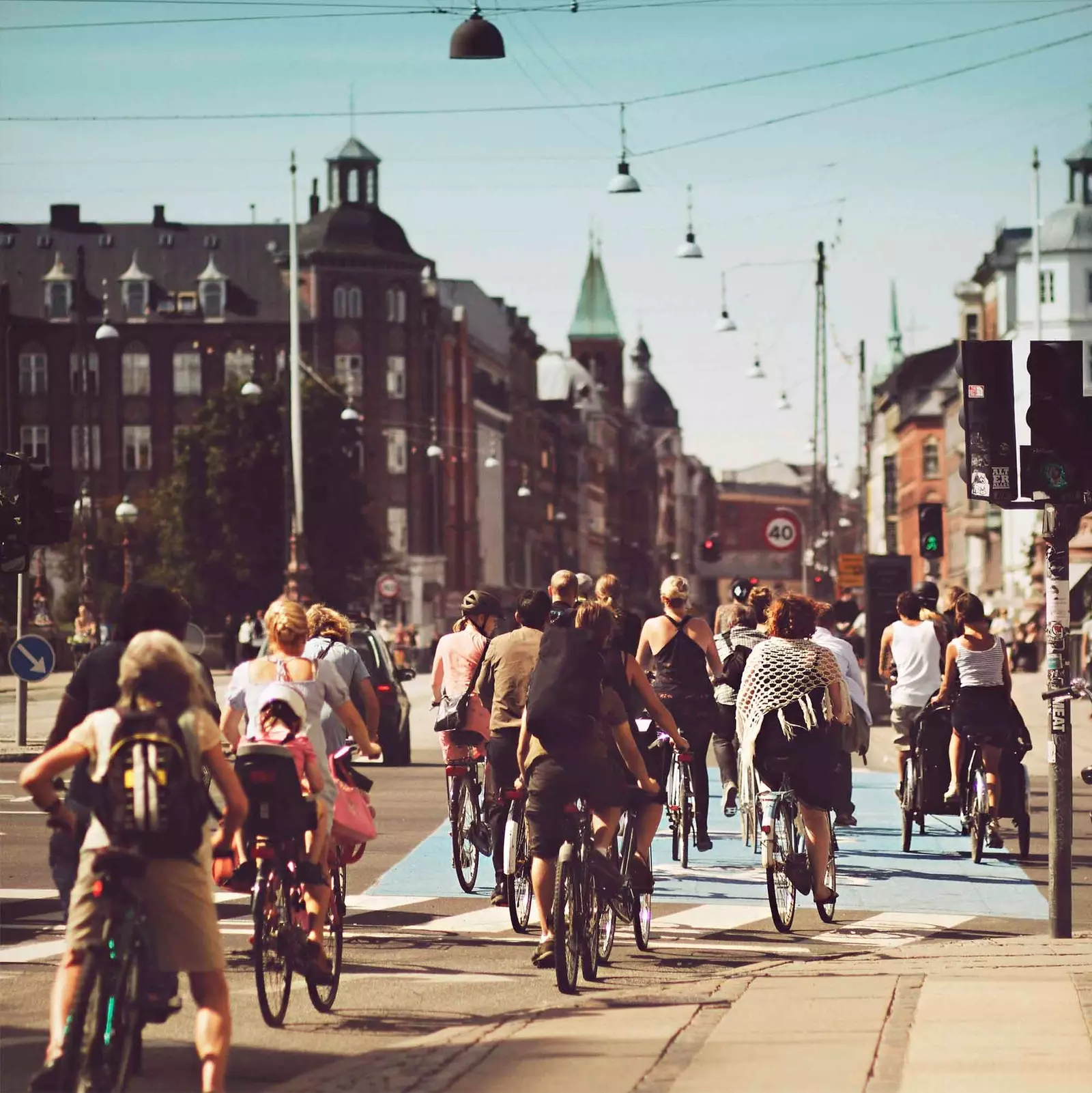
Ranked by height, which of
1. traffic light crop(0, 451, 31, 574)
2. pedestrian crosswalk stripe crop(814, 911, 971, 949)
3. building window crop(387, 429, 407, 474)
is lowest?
pedestrian crosswalk stripe crop(814, 911, 971, 949)

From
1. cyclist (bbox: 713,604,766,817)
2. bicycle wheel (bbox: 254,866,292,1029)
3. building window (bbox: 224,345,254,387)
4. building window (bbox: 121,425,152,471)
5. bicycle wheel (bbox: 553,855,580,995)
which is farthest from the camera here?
building window (bbox: 224,345,254,387)

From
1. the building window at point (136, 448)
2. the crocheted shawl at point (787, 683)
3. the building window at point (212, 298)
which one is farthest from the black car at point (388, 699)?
the building window at point (212, 298)

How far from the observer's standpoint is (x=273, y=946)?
365 inches

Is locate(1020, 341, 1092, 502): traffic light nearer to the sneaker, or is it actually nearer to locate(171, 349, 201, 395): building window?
the sneaker

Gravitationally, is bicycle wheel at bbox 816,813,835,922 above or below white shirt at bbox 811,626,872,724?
below

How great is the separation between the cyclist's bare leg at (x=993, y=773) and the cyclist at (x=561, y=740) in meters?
6.20

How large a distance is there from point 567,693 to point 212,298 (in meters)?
87.4

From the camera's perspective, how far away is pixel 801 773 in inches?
500

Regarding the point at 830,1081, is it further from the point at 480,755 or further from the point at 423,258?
the point at 423,258

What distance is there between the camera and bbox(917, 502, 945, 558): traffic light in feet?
103

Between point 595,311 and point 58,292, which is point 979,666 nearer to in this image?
point 58,292

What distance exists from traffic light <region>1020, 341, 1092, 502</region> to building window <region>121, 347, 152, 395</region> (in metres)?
84.5

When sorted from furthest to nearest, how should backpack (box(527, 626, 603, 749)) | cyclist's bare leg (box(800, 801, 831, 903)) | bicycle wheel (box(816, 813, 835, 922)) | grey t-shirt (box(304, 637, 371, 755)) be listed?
bicycle wheel (box(816, 813, 835, 922))
cyclist's bare leg (box(800, 801, 831, 903))
grey t-shirt (box(304, 637, 371, 755))
backpack (box(527, 626, 603, 749))

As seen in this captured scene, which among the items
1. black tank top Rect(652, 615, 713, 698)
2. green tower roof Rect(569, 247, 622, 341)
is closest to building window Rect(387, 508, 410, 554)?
black tank top Rect(652, 615, 713, 698)
